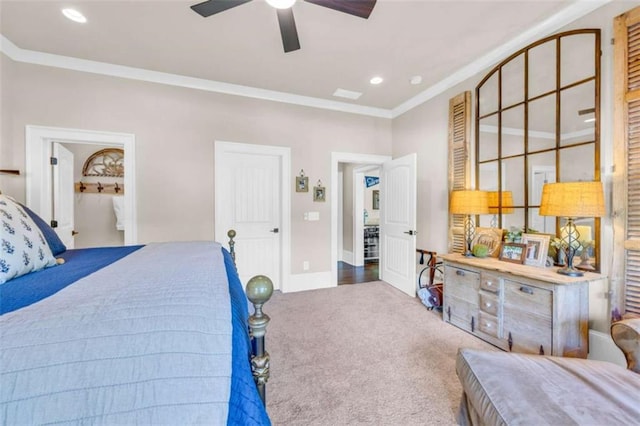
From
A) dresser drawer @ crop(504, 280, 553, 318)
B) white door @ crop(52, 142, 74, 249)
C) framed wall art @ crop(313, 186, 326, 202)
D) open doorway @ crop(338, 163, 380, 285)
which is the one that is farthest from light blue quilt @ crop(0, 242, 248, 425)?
open doorway @ crop(338, 163, 380, 285)

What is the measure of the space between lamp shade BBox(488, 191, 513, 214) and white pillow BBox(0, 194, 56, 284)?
11.2 ft

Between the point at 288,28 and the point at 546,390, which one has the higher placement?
the point at 288,28

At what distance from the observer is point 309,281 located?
387 centimetres

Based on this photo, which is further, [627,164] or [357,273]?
[357,273]

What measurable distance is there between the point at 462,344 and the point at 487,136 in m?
2.09

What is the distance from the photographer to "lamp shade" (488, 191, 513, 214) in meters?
2.57

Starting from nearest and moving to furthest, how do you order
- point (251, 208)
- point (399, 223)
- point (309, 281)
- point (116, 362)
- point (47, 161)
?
point (116, 362) < point (47, 161) < point (251, 208) < point (399, 223) < point (309, 281)

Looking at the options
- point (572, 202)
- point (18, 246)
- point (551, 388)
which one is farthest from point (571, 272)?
point (18, 246)

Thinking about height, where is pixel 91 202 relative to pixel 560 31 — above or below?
below

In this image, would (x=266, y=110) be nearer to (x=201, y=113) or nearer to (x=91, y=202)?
(x=201, y=113)

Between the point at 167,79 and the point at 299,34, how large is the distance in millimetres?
1779

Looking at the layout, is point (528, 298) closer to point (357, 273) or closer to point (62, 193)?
point (357, 273)

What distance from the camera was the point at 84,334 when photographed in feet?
2.12

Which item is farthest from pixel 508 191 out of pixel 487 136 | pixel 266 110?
pixel 266 110
